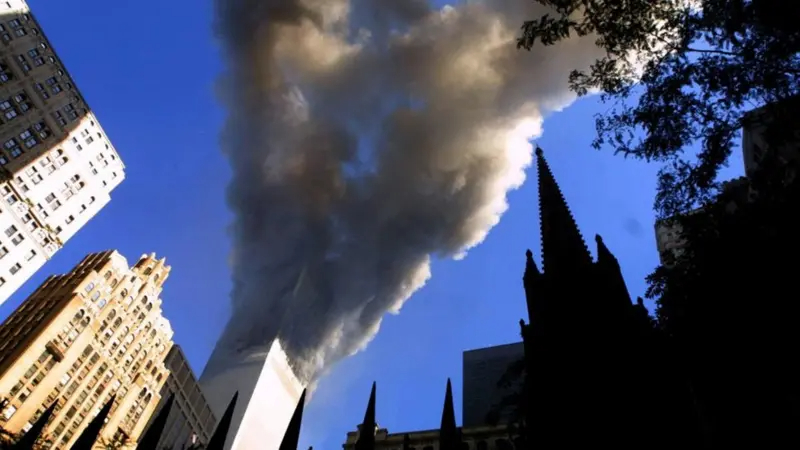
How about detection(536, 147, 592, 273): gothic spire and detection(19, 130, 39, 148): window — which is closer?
detection(536, 147, 592, 273): gothic spire

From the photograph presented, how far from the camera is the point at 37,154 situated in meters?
62.2

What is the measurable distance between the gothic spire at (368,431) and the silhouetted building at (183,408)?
49.0 m

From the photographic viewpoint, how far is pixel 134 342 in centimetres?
6869

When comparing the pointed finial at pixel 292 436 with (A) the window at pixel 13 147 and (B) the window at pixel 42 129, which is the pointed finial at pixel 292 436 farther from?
(B) the window at pixel 42 129

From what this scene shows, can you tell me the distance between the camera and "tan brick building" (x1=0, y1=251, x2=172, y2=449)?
172 feet

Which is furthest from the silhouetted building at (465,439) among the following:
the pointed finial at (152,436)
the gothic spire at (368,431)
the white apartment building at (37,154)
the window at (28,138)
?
the window at (28,138)

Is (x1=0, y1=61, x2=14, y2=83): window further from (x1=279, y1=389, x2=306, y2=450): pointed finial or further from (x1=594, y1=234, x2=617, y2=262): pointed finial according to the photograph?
(x1=594, y1=234, x2=617, y2=262): pointed finial

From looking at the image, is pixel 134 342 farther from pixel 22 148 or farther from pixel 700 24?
pixel 700 24

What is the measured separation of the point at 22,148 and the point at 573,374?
62.2 m

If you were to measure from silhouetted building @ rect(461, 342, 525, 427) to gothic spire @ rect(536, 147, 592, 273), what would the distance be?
76.3 ft

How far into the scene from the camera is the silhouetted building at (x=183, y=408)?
65.8 m

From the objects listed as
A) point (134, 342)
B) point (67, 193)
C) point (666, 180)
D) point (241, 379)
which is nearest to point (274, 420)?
point (241, 379)

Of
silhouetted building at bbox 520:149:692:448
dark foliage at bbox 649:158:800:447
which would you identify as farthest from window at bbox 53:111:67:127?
dark foliage at bbox 649:158:800:447

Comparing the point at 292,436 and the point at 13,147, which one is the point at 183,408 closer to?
the point at 13,147
